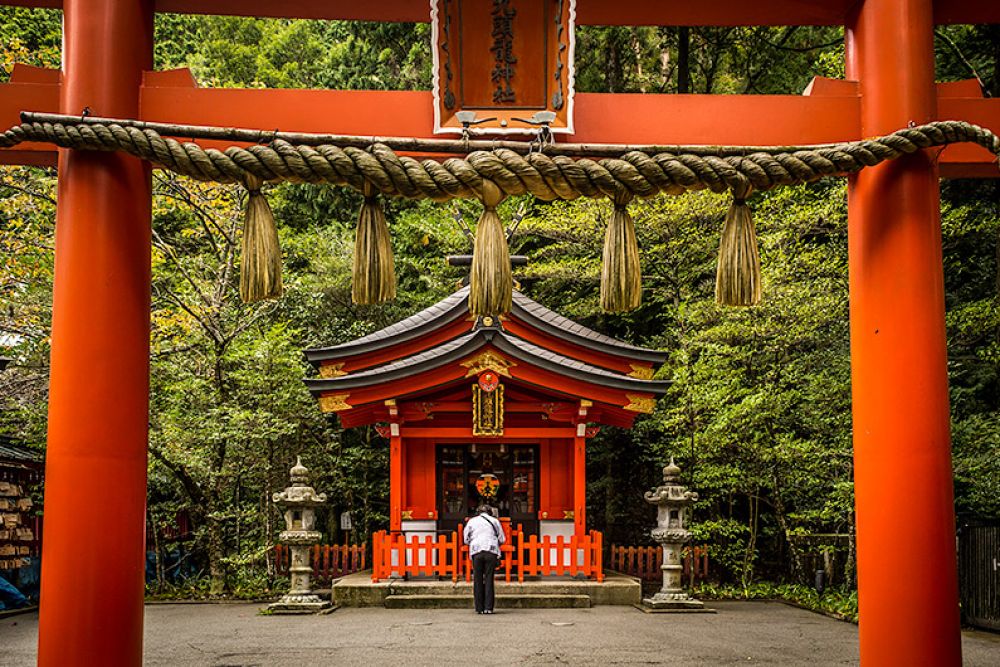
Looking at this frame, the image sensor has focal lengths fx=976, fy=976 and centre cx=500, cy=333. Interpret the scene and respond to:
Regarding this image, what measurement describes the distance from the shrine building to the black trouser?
4.18ft

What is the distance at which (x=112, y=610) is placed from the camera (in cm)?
393

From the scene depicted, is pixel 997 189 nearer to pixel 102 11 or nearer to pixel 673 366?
pixel 673 366

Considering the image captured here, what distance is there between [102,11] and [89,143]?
674mm

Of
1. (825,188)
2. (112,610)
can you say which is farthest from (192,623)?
(825,188)

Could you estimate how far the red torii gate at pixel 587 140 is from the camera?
3.94 metres

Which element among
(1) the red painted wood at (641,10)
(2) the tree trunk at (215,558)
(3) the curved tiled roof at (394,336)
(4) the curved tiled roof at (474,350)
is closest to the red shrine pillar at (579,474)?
(4) the curved tiled roof at (474,350)

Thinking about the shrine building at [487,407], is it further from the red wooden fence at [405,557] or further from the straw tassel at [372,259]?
the straw tassel at [372,259]

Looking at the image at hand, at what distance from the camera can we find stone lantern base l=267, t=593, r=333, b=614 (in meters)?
11.3

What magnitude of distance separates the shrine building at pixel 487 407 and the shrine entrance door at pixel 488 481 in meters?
0.01

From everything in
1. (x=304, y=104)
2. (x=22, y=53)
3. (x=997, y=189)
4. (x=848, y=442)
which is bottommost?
(x=848, y=442)

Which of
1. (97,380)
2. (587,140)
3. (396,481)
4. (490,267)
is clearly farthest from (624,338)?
(97,380)

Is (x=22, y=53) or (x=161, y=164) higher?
(x=22, y=53)

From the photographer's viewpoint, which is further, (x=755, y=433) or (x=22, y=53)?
(x=755, y=433)

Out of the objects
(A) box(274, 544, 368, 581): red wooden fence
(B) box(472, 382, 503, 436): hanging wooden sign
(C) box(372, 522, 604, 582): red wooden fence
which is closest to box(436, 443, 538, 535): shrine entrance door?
(B) box(472, 382, 503, 436): hanging wooden sign
